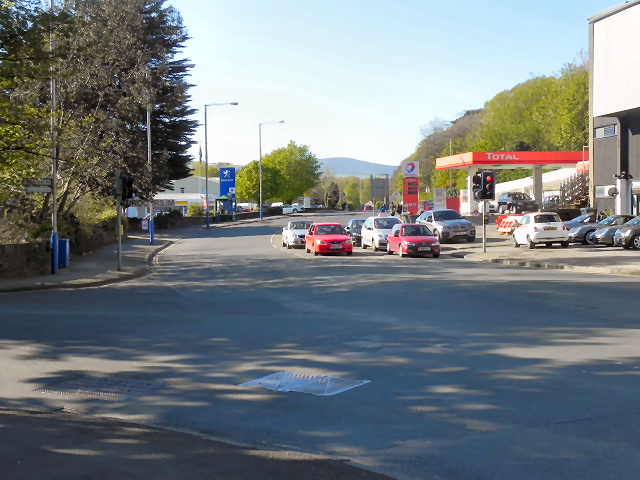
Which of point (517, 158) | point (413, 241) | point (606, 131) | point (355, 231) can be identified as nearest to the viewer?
point (413, 241)

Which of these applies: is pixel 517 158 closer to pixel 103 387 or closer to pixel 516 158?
pixel 516 158

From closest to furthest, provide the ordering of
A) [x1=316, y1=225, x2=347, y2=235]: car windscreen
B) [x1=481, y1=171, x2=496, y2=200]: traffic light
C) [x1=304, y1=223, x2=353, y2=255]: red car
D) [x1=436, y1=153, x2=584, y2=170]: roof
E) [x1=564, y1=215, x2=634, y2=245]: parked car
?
1. [x1=481, y1=171, x2=496, y2=200]: traffic light
2. [x1=304, y1=223, x2=353, y2=255]: red car
3. [x1=316, y1=225, x2=347, y2=235]: car windscreen
4. [x1=564, y1=215, x2=634, y2=245]: parked car
5. [x1=436, y1=153, x2=584, y2=170]: roof

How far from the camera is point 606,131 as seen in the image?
1874 inches

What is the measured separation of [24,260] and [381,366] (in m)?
17.7

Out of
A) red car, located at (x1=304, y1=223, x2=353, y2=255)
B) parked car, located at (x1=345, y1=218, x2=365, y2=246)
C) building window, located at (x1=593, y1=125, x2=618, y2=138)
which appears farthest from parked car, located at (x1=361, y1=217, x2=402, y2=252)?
building window, located at (x1=593, y1=125, x2=618, y2=138)

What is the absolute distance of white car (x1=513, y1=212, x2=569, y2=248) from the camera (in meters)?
33.6

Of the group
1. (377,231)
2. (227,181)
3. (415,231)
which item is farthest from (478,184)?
(227,181)

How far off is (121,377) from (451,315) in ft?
21.8

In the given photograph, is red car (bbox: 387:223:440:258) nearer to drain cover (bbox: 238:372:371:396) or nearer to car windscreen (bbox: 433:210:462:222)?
car windscreen (bbox: 433:210:462:222)

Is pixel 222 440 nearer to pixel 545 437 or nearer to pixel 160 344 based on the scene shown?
pixel 545 437

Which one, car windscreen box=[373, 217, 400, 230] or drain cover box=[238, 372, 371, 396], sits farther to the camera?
car windscreen box=[373, 217, 400, 230]

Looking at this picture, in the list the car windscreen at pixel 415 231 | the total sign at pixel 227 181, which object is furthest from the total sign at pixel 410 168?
the total sign at pixel 227 181

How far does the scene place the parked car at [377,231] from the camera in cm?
3578

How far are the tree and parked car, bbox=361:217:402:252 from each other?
89.5m
